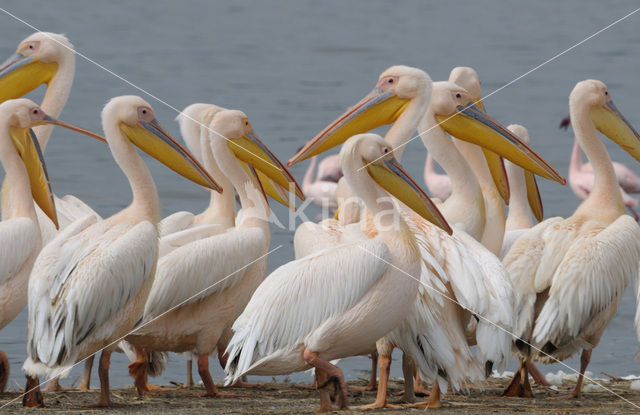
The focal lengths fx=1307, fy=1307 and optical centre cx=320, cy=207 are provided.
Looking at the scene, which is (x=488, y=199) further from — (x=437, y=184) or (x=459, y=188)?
(x=437, y=184)

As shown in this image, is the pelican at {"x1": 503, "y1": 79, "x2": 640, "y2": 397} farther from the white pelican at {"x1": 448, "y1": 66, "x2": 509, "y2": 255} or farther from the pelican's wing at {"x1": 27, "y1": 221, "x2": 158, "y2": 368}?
the pelican's wing at {"x1": 27, "y1": 221, "x2": 158, "y2": 368}

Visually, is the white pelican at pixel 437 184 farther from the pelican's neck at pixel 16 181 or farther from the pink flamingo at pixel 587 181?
the pelican's neck at pixel 16 181

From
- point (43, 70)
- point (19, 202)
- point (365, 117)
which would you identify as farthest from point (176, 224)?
point (43, 70)

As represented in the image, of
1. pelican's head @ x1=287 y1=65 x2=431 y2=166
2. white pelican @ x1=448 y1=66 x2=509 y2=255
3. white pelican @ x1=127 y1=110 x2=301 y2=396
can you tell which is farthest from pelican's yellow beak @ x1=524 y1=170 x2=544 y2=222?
white pelican @ x1=127 y1=110 x2=301 y2=396

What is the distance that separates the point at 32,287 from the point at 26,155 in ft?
3.67

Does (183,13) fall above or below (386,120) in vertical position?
above

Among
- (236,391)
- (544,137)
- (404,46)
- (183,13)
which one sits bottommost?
(236,391)

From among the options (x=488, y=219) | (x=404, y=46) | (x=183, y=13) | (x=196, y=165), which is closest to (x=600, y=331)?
(x=488, y=219)

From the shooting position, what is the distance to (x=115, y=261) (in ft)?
20.1

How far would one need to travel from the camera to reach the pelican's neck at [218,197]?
24.8 ft

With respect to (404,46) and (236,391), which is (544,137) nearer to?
(404,46)

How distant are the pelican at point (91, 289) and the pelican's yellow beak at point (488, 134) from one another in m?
2.05

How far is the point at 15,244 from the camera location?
6.52 m

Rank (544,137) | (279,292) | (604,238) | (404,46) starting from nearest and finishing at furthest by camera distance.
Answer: (279,292) → (604,238) → (544,137) → (404,46)
